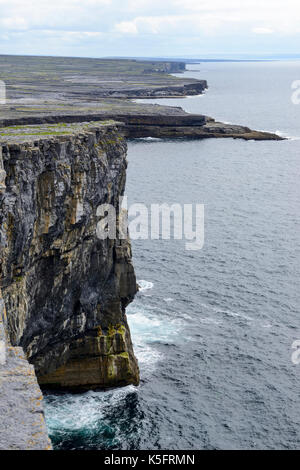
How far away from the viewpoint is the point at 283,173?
5261 inches

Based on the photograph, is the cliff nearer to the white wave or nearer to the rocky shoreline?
the rocky shoreline

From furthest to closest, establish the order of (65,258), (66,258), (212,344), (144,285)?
(144,285) → (212,344) → (66,258) → (65,258)

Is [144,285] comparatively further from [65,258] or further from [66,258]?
[65,258]

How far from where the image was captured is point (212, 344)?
183 ft

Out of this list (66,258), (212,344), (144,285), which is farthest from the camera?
(144,285)

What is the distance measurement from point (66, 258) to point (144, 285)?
26.1m

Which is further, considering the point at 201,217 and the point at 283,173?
the point at 283,173

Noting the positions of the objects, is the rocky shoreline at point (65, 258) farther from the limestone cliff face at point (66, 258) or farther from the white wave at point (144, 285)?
the white wave at point (144, 285)

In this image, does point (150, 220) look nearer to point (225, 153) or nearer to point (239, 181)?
point (239, 181)

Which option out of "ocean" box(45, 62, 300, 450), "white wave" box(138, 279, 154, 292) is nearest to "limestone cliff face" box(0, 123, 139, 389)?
→ "ocean" box(45, 62, 300, 450)

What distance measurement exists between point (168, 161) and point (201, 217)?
47.1m

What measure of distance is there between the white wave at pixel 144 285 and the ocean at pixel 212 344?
0.44 feet

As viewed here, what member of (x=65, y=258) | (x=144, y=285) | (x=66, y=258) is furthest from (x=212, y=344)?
(x=65, y=258)
